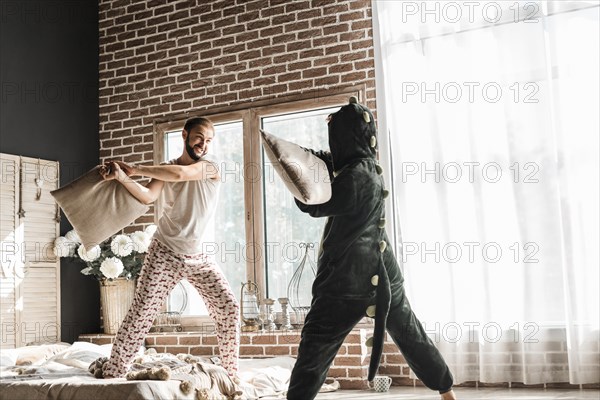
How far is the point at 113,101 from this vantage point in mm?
5883

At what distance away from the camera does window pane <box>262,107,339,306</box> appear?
4840 millimetres

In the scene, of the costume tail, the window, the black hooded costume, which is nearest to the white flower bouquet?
the window

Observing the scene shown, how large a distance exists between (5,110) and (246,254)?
6.56 feet

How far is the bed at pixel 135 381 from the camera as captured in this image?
2891 millimetres

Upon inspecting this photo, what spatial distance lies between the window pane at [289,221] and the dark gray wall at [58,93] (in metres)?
1.63

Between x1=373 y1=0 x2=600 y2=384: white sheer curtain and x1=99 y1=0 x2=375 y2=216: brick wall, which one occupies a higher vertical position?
x1=99 y1=0 x2=375 y2=216: brick wall

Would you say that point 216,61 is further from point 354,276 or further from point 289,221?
point 354,276

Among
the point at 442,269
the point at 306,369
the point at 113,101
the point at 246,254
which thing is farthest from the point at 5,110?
the point at 306,369

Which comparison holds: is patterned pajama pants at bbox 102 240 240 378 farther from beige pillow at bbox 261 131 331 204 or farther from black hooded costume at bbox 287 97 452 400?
beige pillow at bbox 261 131 331 204

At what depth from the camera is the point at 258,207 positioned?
5.04 meters

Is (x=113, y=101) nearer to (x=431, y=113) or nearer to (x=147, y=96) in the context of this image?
(x=147, y=96)

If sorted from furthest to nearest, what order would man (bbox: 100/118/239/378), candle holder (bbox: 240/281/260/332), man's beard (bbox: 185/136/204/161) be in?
1. candle holder (bbox: 240/281/260/332)
2. man's beard (bbox: 185/136/204/161)
3. man (bbox: 100/118/239/378)

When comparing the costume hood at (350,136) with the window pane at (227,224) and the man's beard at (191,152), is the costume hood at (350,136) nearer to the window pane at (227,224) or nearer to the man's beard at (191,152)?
the man's beard at (191,152)

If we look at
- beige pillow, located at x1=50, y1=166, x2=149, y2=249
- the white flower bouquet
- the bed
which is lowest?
the bed
